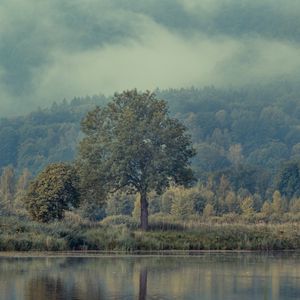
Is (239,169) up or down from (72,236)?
up

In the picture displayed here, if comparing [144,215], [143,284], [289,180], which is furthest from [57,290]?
[289,180]

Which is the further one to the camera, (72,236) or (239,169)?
(239,169)

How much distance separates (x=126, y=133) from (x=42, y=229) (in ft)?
46.1

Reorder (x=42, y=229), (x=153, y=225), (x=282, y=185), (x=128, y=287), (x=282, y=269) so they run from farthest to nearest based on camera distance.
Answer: (x=282, y=185) < (x=153, y=225) < (x=42, y=229) < (x=282, y=269) < (x=128, y=287)

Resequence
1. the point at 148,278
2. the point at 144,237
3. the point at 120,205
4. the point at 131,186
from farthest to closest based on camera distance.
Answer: the point at 120,205 < the point at 131,186 < the point at 144,237 < the point at 148,278

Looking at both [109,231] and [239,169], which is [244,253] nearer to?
[109,231]

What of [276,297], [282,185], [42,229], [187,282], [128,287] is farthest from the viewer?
[282,185]

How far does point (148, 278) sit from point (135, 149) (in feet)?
97.2

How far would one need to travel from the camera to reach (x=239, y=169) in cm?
16700

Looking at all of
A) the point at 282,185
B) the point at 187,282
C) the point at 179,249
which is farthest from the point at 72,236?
the point at 282,185

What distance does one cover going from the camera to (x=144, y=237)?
55.6m

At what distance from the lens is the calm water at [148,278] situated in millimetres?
29453

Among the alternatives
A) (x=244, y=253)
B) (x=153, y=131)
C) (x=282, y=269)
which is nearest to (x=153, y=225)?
(x=153, y=131)

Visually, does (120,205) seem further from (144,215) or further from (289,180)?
(144,215)
